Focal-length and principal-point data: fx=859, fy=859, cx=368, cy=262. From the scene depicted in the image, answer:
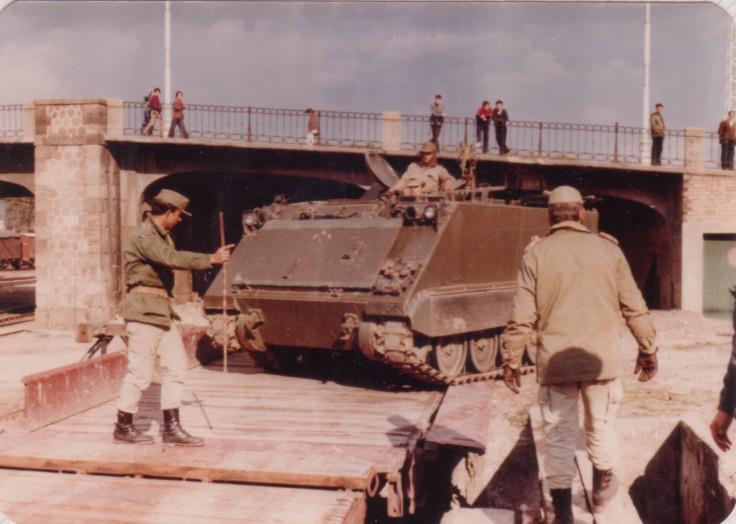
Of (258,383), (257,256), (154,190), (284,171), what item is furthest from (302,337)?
(154,190)

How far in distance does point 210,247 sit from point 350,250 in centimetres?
1688

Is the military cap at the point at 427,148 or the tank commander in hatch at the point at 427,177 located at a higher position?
the military cap at the point at 427,148

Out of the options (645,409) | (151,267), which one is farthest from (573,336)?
(645,409)

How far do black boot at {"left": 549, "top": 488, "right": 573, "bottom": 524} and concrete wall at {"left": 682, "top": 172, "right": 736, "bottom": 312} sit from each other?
15.1 meters

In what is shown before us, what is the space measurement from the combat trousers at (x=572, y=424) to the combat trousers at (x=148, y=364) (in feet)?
8.41

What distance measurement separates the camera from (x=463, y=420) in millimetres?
6449

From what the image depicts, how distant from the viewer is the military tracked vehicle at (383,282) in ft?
26.6

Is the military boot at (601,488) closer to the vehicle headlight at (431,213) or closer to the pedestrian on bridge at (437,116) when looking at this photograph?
the vehicle headlight at (431,213)

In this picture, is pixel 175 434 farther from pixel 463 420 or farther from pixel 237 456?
pixel 463 420

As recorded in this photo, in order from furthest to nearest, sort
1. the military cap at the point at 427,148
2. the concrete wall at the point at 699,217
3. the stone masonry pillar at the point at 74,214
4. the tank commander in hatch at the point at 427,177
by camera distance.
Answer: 1. the stone masonry pillar at the point at 74,214
2. the concrete wall at the point at 699,217
3. the military cap at the point at 427,148
4. the tank commander in hatch at the point at 427,177

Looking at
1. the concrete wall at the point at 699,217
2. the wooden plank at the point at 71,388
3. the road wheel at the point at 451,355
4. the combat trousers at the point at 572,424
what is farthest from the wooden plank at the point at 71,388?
the concrete wall at the point at 699,217

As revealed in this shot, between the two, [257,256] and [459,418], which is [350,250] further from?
[459,418]

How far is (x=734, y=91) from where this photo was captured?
11.7 meters

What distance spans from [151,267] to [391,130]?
14.2 meters
